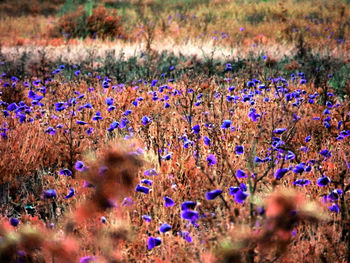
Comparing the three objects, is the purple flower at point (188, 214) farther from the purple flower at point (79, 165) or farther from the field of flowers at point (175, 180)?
the purple flower at point (79, 165)

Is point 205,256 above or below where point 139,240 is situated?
above

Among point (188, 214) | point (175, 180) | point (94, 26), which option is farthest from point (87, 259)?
point (94, 26)

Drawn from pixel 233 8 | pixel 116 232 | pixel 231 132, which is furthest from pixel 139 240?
pixel 233 8

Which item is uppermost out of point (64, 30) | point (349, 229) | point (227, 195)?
point (349, 229)

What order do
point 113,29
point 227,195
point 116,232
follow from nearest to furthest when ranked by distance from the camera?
point 116,232 < point 227,195 < point 113,29

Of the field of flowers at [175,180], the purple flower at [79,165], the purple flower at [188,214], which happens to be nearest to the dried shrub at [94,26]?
the field of flowers at [175,180]

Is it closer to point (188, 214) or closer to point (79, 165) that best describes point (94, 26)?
point (79, 165)

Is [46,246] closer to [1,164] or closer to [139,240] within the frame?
[139,240]

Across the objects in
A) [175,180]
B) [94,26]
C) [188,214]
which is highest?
[188,214]

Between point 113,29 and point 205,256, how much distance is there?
12.9m

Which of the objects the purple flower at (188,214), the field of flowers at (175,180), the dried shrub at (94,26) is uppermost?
the purple flower at (188,214)

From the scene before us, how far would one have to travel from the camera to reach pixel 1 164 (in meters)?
2.51

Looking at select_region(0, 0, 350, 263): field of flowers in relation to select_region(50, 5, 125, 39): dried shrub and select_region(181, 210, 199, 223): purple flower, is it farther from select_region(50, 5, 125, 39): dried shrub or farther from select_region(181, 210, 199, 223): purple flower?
select_region(50, 5, 125, 39): dried shrub

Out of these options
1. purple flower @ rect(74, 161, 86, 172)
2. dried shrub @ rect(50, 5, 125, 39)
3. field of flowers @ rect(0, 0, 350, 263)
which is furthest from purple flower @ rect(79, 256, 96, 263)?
dried shrub @ rect(50, 5, 125, 39)
